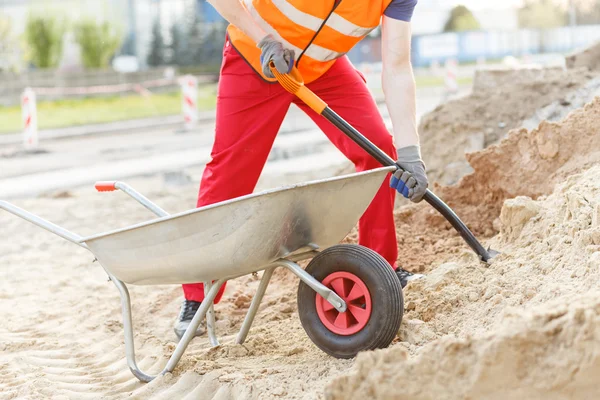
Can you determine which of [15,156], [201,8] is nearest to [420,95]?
[15,156]

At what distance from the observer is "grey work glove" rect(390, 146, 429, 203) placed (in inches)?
112

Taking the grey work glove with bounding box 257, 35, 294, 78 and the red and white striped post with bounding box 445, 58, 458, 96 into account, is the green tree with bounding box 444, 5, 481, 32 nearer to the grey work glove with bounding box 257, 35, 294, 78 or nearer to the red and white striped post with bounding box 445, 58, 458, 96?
the red and white striped post with bounding box 445, 58, 458, 96

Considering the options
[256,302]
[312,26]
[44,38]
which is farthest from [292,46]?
[44,38]

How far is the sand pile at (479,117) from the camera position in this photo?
5.20 meters

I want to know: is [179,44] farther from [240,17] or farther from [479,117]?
[240,17]

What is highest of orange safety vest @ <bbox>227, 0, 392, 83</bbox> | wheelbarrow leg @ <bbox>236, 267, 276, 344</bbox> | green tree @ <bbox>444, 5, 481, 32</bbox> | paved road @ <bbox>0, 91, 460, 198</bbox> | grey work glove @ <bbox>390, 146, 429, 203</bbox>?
green tree @ <bbox>444, 5, 481, 32</bbox>

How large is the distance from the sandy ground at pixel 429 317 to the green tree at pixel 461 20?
133ft

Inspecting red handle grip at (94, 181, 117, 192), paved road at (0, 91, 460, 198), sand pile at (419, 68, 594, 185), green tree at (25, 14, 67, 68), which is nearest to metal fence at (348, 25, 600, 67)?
green tree at (25, 14, 67, 68)

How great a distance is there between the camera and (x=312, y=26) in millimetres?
2920

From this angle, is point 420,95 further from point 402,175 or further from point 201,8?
point 402,175

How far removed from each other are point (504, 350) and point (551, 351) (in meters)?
0.11

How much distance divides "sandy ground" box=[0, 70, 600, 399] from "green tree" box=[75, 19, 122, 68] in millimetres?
21840

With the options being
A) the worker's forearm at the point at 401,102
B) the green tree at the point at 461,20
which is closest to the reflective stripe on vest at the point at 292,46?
the worker's forearm at the point at 401,102

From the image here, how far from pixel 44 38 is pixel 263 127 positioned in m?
23.2
